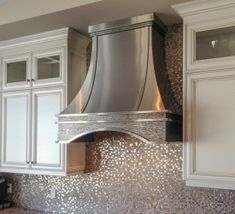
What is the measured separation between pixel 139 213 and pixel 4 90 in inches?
69.3

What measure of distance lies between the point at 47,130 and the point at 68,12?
3.56 ft

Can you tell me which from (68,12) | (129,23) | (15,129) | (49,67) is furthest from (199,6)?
(15,129)

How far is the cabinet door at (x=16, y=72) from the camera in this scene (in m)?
3.21

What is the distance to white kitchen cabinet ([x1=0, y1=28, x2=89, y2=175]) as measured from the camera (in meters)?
2.97

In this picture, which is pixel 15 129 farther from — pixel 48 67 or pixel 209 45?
pixel 209 45

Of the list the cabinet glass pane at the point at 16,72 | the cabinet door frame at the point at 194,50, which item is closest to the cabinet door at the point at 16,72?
the cabinet glass pane at the point at 16,72

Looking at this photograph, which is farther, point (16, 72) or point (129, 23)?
point (16, 72)

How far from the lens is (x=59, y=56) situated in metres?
3.02

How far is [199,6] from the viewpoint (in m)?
2.32

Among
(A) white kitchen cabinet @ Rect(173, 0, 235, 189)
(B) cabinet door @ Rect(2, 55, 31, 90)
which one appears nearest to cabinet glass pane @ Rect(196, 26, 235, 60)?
(A) white kitchen cabinet @ Rect(173, 0, 235, 189)

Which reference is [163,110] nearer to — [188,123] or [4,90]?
[188,123]

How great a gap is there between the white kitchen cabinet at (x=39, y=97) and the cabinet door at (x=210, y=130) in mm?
1113

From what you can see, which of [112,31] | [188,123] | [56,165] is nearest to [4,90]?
[56,165]

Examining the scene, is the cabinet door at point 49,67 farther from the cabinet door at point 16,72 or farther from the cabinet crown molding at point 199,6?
the cabinet crown molding at point 199,6
